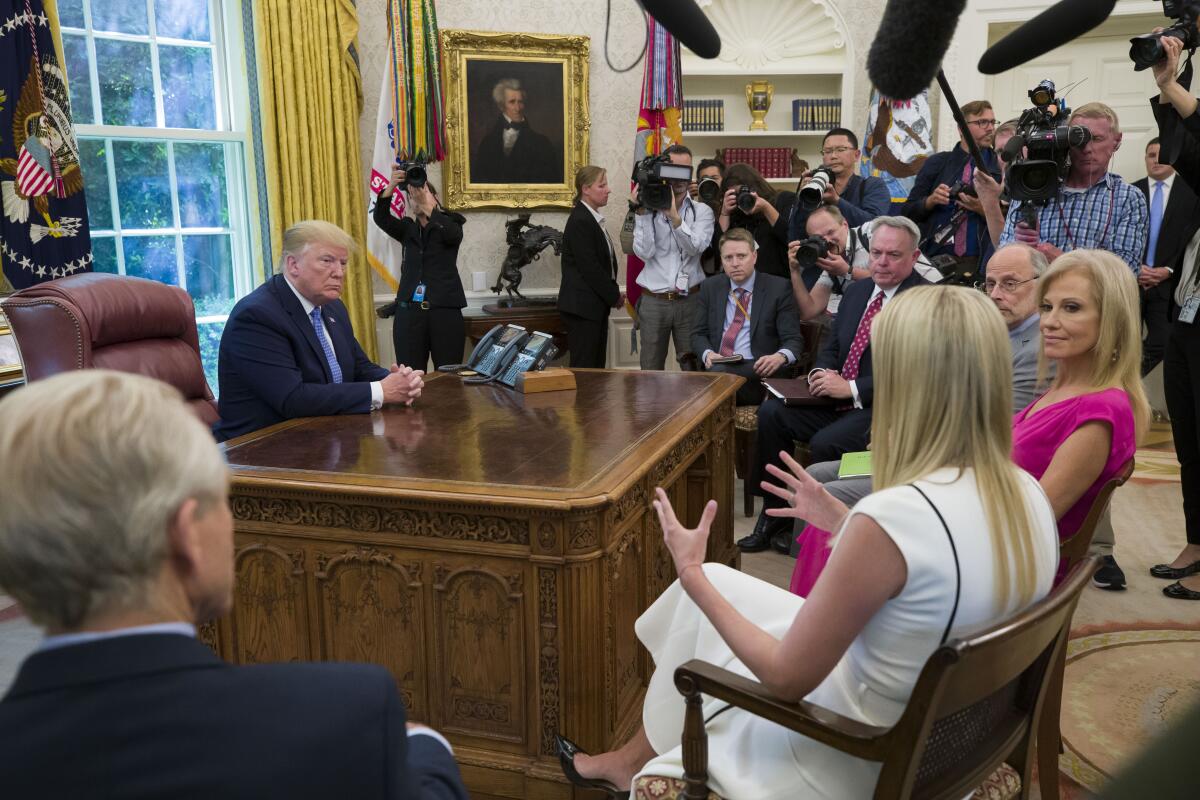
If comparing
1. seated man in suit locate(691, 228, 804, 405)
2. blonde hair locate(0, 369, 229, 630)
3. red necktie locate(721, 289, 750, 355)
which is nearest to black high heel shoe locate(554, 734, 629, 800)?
blonde hair locate(0, 369, 229, 630)

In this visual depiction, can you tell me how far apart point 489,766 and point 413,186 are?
3.50 meters

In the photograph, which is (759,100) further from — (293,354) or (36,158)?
(293,354)

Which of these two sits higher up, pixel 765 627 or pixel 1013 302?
pixel 1013 302

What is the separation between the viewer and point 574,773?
1.91 m

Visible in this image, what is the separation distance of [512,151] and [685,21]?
581cm

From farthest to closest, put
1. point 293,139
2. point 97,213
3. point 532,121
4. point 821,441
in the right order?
point 532,121 → point 293,139 → point 97,213 → point 821,441

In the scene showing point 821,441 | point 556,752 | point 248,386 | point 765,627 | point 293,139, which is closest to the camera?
point 765,627

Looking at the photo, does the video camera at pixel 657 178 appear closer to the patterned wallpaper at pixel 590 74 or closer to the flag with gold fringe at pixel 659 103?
the flag with gold fringe at pixel 659 103

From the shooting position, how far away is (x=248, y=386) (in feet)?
9.50

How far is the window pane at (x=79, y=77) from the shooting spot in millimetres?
4809

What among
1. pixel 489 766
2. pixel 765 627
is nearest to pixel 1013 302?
pixel 765 627

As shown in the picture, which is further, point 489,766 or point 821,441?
point 821,441

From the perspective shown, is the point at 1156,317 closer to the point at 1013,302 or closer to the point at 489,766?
the point at 1013,302

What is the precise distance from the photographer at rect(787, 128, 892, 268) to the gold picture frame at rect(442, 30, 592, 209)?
2.05 meters
